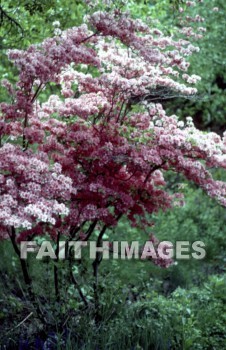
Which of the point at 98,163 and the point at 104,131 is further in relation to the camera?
the point at 104,131

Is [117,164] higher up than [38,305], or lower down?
higher up

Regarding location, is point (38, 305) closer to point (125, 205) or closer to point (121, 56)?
point (125, 205)

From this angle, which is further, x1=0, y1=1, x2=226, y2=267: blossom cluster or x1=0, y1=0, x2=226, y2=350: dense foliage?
x1=0, y1=1, x2=226, y2=267: blossom cluster

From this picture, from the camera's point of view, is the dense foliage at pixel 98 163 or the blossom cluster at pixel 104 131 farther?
the blossom cluster at pixel 104 131

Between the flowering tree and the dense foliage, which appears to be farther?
the flowering tree

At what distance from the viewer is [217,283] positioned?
→ 4516 millimetres

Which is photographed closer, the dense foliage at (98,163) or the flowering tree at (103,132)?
the dense foliage at (98,163)

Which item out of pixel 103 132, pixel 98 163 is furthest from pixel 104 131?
pixel 98 163

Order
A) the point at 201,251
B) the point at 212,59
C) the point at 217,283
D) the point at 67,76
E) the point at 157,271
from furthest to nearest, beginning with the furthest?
1. the point at 212,59
2. the point at 201,251
3. the point at 157,271
4. the point at 217,283
5. the point at 67,76

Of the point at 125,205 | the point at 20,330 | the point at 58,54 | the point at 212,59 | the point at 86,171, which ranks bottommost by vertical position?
the point at 20,330

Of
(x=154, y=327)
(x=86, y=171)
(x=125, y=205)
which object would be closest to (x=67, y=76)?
(x=86, y=171)

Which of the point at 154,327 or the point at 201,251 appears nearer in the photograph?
the point at 154,327

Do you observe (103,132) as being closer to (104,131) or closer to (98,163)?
(104,131)

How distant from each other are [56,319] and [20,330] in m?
0.37
